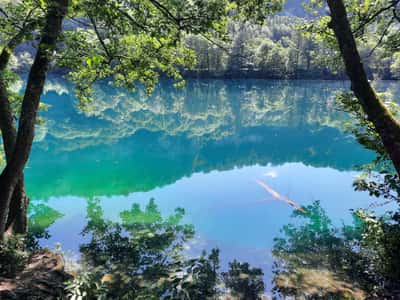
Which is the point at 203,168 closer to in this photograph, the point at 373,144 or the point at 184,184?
the point at 184,184

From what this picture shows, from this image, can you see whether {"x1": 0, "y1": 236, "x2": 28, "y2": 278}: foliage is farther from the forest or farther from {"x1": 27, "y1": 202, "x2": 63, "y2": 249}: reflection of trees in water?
{"x1": 27, "y1": 202, "x2": 63, "y2": 249}: reflection of trees in water

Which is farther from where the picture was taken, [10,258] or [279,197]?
[279,197]

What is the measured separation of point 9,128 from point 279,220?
8.64 meters

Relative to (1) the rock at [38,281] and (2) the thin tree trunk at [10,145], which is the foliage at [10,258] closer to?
(1) the rock at [38,281]

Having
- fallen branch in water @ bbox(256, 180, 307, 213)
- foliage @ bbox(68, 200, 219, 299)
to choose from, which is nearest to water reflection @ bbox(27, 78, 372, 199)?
fallen branch in water @ bbox(256, 180, 307, 213)

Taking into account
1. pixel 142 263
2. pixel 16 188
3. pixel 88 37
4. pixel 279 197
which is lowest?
pixel 142 263

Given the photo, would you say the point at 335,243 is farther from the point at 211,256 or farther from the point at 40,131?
the point at 40,131

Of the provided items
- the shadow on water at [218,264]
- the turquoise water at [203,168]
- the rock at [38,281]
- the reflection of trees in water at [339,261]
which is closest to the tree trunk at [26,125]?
the rock at [38,281]

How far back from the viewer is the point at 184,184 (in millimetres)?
14727

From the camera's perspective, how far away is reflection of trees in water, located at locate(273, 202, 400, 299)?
5.58 metres

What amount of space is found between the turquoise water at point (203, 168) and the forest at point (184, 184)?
0.12 metres

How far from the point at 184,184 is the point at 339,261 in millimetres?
8570

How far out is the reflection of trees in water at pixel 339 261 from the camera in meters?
5.58

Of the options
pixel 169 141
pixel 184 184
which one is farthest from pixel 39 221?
pixel 169 141
